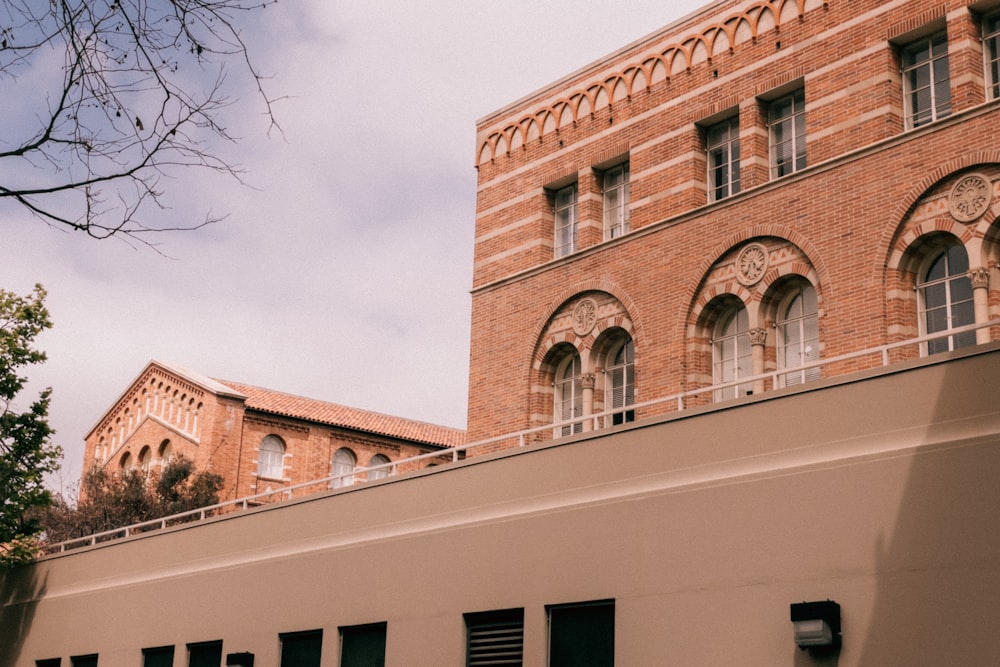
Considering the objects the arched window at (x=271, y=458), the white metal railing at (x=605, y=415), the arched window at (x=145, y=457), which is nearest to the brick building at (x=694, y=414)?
the white metal railing at (x=605, y=415)

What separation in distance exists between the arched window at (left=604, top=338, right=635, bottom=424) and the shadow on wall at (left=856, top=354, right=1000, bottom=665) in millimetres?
10546

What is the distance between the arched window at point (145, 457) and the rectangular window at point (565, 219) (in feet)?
89.7

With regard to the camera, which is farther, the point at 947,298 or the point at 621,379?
the point at 621,379

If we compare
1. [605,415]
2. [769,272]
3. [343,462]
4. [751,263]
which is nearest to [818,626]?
[605,415]

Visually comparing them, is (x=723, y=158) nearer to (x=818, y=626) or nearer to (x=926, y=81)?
(x=926, y=81)


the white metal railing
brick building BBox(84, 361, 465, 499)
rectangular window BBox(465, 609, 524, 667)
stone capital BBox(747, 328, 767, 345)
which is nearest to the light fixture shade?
the white metal railing

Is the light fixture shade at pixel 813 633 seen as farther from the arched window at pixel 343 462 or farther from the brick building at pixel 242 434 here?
the arched window at pixel 343 462

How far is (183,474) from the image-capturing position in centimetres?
4312

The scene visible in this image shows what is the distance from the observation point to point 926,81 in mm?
19953

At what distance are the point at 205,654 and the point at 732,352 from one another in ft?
35.6

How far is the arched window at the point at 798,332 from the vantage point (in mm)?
20328

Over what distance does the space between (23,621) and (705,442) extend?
18.7 m

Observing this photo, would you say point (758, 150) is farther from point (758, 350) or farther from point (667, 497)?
point (667, 497)

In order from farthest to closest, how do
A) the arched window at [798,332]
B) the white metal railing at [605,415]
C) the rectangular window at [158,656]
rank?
1. the rectangular window at [158,656]
2. the arched window at [798,332]
3. the white metal railing at [605,415]
